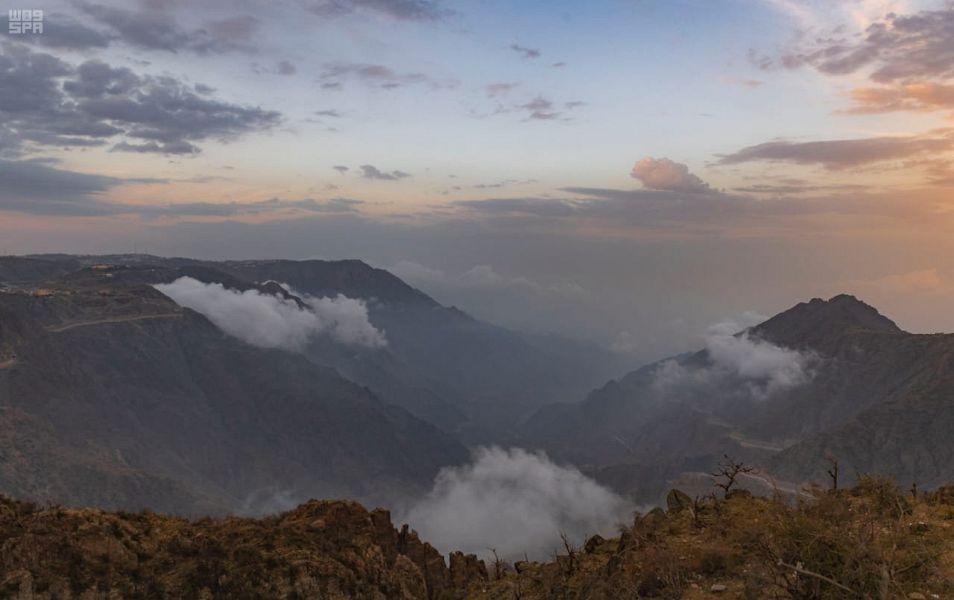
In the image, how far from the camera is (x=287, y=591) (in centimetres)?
2244

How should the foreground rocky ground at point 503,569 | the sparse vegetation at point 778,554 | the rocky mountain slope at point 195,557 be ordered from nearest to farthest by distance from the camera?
the sparse vegetation at point 778,554, the foreground rocky ground at point 503,569, the rocky mountain slope at point 195,557

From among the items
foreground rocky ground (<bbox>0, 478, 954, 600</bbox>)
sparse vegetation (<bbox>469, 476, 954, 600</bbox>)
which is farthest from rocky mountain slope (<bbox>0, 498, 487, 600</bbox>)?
sparse vegetation (<bbox>469, 476, 954, 600</bbox>)

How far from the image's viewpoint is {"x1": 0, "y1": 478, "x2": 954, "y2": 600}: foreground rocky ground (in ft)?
49.1

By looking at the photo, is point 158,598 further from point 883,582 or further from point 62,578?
point 883,582

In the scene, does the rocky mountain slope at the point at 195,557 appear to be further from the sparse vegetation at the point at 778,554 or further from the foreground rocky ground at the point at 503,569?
the sparse vegetation at the point at 778,554

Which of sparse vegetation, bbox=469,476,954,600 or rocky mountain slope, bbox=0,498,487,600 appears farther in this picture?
rocky mountain slope, bbox=0,498,487,600

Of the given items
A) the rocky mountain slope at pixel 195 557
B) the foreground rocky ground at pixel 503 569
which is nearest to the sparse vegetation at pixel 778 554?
the foreground rocky ground at pixel 503 569

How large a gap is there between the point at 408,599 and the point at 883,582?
21803 millimetres

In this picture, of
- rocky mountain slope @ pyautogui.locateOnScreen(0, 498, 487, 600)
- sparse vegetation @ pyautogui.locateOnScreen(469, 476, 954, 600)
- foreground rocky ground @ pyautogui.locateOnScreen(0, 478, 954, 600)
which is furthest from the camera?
rocky mountain slope @ pyautogui.locateOnScreen(0, 498, 487, 600)

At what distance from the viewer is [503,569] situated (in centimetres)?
3058

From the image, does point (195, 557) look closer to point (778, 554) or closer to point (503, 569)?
point (503, 569)

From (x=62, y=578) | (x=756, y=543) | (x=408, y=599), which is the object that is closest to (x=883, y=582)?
(x=756, y=543)

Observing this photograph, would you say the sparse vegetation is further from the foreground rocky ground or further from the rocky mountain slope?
the rocky mountain slope

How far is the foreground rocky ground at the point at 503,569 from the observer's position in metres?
15.0
